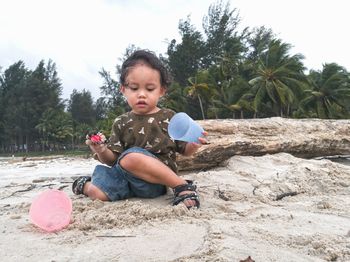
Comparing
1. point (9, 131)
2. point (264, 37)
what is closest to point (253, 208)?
point (264, 37)

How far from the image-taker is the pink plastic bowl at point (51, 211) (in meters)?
1.91

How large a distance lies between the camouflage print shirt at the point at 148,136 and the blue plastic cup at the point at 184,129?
20 centimetres

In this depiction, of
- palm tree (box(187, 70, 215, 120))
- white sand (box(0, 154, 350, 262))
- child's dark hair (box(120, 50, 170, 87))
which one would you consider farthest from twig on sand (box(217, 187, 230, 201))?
palm tree (box(187, 70, 215, 120))

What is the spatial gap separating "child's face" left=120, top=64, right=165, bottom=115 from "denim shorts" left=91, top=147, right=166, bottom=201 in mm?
382

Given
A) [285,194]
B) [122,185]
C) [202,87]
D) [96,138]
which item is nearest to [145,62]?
[96,138]

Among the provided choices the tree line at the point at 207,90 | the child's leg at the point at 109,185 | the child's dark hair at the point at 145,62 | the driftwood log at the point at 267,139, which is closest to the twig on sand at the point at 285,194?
the child's leg at the point at 109,185

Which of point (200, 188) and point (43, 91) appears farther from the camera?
point (43, 91)

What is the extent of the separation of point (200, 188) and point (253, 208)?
0.70 m

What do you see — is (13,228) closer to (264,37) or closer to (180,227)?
(180,227)

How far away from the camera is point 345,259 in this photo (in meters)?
1.48

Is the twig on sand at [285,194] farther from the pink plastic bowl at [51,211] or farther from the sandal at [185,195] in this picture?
the pink plastic bowl at [51,211]

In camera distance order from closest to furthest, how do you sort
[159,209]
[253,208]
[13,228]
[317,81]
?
[13,228], [159,209], [253,208], [317,81]

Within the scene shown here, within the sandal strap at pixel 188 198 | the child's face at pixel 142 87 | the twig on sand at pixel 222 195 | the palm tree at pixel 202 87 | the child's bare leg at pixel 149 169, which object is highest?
the palm tree at pixel 202 87

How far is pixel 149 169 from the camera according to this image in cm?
241
